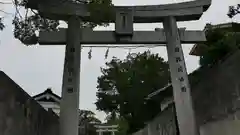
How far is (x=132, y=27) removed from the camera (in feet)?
26.3

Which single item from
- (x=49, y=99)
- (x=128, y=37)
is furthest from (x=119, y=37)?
(x=49, y=99)

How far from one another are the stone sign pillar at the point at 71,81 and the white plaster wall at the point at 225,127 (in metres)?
2.81

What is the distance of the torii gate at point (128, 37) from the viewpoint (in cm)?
743

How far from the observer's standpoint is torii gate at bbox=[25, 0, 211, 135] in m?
7.43

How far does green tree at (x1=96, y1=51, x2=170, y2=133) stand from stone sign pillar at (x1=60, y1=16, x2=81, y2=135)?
13784mm

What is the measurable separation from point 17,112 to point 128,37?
3.97 m

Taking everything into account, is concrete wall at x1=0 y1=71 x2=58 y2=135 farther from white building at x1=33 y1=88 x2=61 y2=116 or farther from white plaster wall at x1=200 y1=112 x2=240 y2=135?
white building at x1=33 y1=88 x2=61 y2=116

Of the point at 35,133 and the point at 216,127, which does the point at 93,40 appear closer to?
the point at 35,133

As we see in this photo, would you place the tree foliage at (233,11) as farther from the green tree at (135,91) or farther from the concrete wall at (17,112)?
the green tree at (135,91)

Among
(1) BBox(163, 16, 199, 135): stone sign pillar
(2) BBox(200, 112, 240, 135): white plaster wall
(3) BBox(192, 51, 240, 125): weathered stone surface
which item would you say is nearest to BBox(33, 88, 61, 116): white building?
(1) BBox(163, 16, 199, 135): stone sign pillar

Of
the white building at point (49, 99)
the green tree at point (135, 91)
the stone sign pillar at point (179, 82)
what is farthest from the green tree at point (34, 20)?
the green tree at point (135, 91)

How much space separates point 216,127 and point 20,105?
323 centimetres

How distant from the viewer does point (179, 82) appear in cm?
772

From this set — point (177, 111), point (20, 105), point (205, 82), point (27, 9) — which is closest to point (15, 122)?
point (20, 105)
